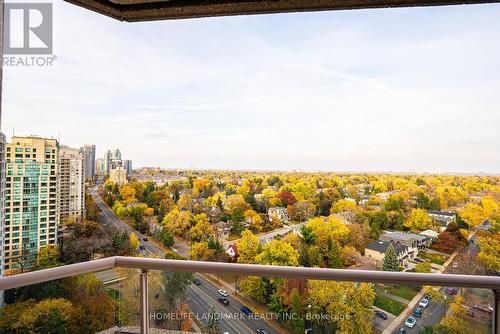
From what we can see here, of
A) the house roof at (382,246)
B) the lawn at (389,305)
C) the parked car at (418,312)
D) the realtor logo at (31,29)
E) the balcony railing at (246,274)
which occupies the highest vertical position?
the realtor logo at (31,29)

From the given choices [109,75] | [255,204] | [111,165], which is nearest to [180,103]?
[109,75]

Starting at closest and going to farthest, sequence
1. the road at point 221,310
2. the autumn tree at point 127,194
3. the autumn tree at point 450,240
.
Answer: the road at point 221,310
the autumn tree at point 450,240
the autumn tree at point 127,194

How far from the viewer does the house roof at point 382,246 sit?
5434 millimetres

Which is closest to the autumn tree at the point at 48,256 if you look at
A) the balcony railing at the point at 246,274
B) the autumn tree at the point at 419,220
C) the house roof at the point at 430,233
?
the balcony railing at the point at 246,274

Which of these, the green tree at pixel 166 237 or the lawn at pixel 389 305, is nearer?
the lawn at pixel 389 305

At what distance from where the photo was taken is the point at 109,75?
5.68 metres

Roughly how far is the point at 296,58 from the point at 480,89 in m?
3.56

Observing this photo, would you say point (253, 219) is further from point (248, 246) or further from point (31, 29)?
point (31, 29)

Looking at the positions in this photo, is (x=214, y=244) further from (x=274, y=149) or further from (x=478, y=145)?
(x=478, y=145)

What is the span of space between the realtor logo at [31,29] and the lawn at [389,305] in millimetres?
3094

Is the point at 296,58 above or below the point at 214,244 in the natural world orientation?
above

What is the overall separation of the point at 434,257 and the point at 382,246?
88 cm

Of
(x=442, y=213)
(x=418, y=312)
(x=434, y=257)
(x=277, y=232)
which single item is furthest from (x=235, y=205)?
(x=418, y=312)

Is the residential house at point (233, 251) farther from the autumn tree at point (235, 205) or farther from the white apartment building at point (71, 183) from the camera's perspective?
the white apartment building at point (71, 183)
